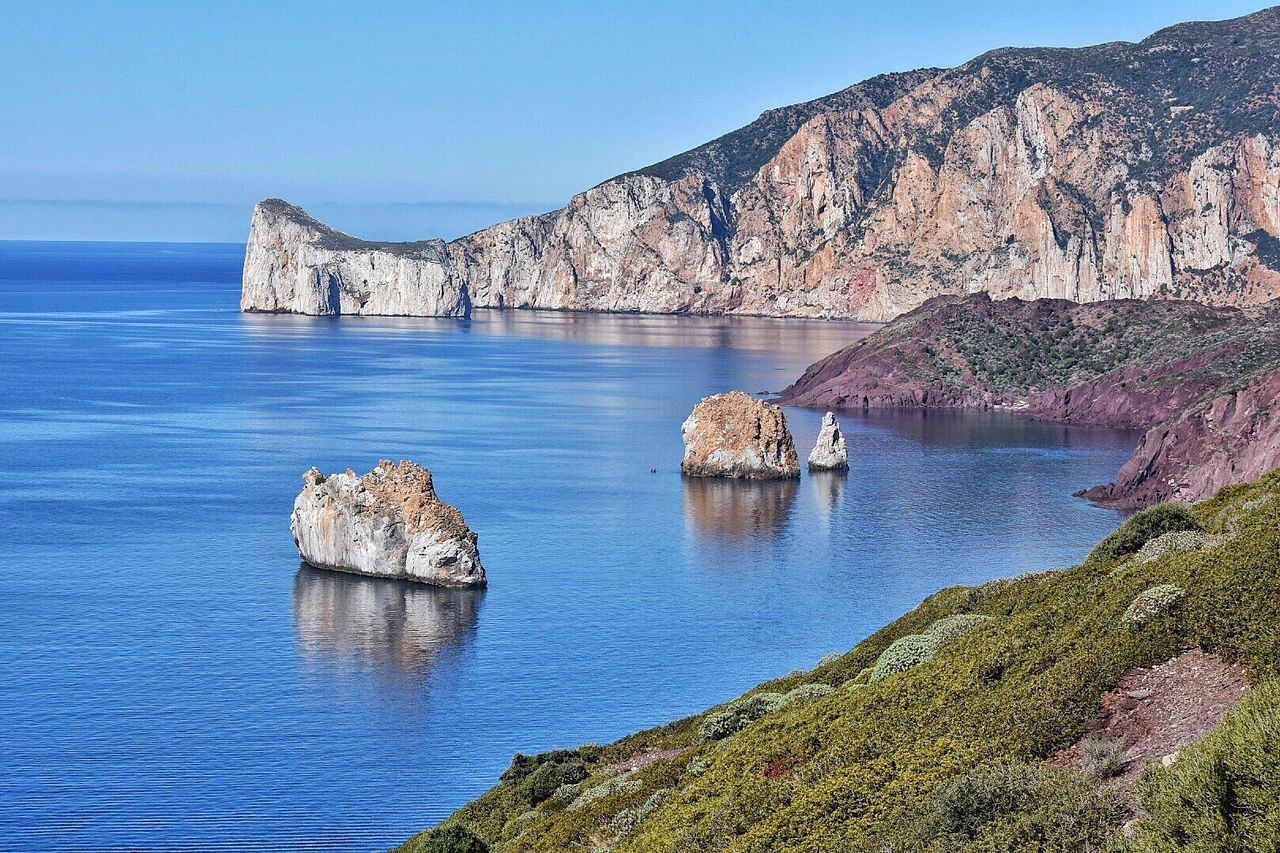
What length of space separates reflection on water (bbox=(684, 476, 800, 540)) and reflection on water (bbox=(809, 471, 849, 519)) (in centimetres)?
176

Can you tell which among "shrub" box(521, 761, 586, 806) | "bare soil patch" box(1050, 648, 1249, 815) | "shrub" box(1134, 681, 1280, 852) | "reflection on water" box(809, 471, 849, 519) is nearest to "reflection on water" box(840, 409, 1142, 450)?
A: "reflection on water" box(809, 471, 849, 519)

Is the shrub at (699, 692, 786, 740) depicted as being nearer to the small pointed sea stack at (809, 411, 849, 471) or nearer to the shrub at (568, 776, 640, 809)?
the shrub at (568, 776, 640, 809)

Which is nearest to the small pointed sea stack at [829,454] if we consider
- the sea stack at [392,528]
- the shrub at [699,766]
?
the sea stack at [392,528]

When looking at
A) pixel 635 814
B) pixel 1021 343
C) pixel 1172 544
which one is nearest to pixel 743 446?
pixel 1021 343

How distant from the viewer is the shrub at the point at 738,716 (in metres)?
31.4

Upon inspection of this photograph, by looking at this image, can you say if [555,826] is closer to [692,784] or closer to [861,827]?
[692,784]

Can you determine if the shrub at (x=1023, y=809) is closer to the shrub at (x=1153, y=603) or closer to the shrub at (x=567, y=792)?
the shrub at (x=1153, y=603)

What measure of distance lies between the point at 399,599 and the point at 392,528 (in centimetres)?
468

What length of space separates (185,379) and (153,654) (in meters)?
125

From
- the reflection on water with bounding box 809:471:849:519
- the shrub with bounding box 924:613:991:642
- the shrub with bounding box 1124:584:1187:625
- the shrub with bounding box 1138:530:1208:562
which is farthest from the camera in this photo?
the reflection on water with bounding box 809:471:849:519

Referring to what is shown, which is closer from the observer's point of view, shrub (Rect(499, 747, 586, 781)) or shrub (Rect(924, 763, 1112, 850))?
shrub (Rect(924, 763, 1112, 850))

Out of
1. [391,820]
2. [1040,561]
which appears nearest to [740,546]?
[1040,561]

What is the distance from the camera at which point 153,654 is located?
63062 mm

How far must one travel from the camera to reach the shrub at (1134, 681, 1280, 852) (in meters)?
13.2
